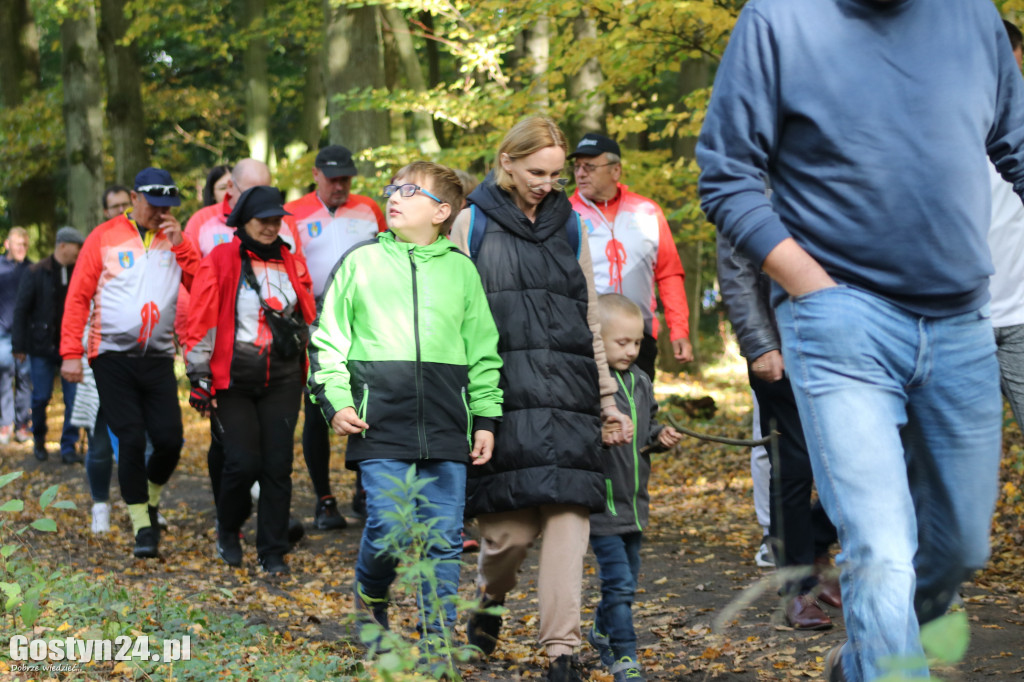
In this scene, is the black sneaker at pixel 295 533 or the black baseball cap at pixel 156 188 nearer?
the black baseball cap at pixel 156 188

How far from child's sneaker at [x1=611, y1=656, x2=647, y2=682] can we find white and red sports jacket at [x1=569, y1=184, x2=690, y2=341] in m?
2.70

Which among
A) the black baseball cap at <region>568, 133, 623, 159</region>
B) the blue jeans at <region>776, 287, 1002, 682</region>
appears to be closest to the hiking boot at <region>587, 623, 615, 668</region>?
the blue jeans at <region>776, 287, 1002, 682</region>

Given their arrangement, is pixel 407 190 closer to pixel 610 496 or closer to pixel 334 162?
pixel 610 496

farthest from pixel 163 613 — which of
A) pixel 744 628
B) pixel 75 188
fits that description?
pixel 75 188

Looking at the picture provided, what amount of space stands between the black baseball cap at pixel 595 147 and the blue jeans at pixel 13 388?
8.91m

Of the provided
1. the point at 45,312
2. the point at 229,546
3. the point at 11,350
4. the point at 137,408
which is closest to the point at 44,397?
the point at 11,350

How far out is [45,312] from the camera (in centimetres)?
1309

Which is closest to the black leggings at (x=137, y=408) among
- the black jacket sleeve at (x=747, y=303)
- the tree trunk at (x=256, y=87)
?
the black jacket sleeve at (x=747, y=303)

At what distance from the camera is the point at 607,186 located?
7.10 m

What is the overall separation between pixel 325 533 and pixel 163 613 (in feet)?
11.1

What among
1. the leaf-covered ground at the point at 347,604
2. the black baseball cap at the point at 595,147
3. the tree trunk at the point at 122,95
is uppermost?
the tree trunk at the point at 122,95

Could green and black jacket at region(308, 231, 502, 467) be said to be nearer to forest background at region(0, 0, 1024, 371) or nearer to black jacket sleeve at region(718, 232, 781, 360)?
black jacket sleeve at region(718, 232, 781, 360)

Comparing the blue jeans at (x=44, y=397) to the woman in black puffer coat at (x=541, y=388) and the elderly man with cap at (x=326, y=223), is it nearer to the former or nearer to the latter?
the elderly man with cap at (x=326, y=223)

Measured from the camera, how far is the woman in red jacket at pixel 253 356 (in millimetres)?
7160
